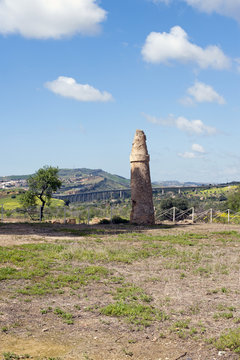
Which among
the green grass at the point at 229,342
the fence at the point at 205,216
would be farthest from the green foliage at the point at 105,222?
the green grass at the point at 229,342

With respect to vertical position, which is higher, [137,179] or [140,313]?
[137,179]

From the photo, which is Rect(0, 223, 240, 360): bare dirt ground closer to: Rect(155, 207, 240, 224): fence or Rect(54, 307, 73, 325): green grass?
Rect(54, 307, 73, 325): green grass

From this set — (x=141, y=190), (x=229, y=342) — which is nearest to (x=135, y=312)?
(x=229, y=342)

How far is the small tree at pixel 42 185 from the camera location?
118 feet

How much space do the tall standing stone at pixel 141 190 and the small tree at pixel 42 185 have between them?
40.1 feet

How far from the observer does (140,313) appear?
803 cm

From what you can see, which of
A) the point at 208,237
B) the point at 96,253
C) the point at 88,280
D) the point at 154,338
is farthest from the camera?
the point at 208,237

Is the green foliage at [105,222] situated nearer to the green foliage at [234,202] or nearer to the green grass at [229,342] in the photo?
the green grass at [229,342]

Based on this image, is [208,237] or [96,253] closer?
[96,253]

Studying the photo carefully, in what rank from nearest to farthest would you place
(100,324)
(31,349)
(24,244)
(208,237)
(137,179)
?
(31,349)
(100,324)
(24,244)
(208,237)
(137,179)

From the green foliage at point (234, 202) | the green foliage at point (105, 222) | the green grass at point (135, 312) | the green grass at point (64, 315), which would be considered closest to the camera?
the green grass at point (64, 315)

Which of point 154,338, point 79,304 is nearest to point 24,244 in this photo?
point 79,304

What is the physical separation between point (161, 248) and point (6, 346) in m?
10.0

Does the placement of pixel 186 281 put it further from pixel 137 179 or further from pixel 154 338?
pixel 137 179
